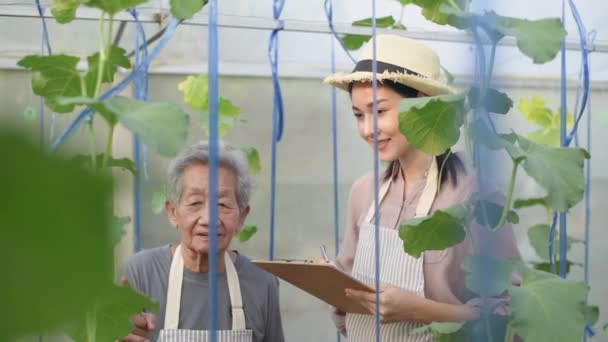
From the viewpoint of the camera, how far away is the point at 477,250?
4.54ft

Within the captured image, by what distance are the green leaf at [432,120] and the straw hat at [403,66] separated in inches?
14.9

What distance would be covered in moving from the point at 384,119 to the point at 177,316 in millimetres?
569

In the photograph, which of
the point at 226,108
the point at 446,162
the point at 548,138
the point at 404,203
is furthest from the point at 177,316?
the point at 548,138

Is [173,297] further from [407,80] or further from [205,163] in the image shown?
[407,80]

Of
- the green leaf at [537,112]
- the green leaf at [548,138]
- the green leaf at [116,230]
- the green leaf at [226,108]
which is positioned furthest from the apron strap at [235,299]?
the green leaf at [537,112]

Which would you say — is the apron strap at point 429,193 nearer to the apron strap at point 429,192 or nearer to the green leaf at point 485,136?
the apron strap at point 429,192

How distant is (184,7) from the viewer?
1147 millimetres

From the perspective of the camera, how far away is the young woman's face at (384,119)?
5.60 feet

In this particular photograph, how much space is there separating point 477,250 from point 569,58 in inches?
80.6

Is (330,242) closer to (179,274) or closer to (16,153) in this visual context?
(179,274)

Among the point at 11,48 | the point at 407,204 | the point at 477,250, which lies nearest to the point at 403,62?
the point at 407,204

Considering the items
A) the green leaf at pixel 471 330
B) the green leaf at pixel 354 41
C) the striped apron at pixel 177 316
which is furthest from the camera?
the green leaf at pixel 354 41

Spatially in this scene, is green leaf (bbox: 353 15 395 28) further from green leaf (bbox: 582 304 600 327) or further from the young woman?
green leaf (bbox: 582 304 600 327)

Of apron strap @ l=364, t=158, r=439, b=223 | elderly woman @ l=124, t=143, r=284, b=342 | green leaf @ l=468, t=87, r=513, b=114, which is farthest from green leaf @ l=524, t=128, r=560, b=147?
green leaf @ l=468, t=87, r=513, b=114
